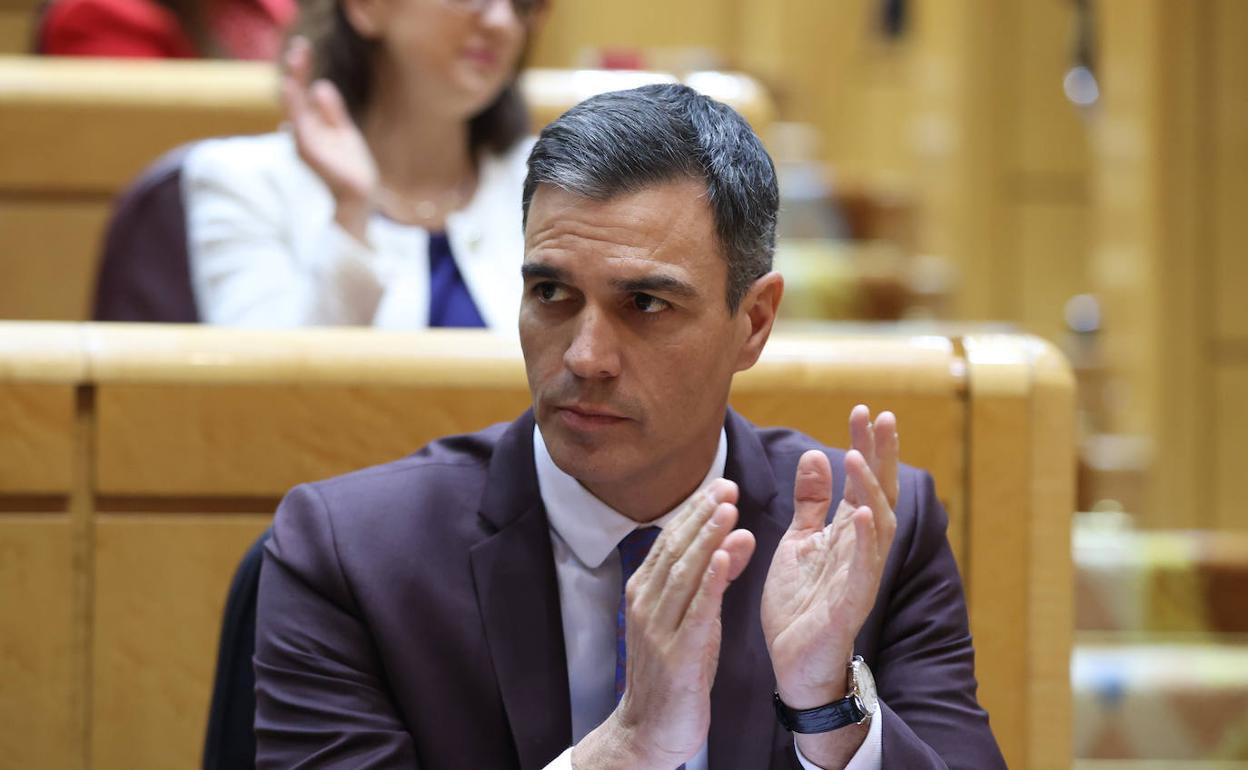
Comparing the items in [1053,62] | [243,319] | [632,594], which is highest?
[1053,62]

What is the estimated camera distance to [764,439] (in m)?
1.19

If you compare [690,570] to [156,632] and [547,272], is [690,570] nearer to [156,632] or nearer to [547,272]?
[547,272]

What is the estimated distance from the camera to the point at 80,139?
91.7 inches

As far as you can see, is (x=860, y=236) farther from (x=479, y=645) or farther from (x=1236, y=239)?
(x=479, y=645)

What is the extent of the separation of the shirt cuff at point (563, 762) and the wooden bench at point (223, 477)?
41 centimetres

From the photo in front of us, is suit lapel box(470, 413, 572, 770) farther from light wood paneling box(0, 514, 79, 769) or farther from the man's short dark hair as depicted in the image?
light wood paneling box(0, 514, 79, 769)

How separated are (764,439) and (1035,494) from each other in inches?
10.7

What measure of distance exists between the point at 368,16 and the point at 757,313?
987 millimetres

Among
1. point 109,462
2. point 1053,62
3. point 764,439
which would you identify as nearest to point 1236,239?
point 1053,62

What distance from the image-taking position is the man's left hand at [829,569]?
36.7 inches

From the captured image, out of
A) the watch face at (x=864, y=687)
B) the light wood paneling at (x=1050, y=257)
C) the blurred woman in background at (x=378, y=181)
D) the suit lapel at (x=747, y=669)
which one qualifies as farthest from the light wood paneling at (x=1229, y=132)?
the watch face at (x=864, y=687)

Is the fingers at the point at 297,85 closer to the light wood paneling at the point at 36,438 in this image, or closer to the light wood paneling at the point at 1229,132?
the light wood paneling at the point at 36,438

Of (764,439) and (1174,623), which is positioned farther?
(1174,623)

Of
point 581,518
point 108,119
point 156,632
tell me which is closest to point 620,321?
point 581,518
